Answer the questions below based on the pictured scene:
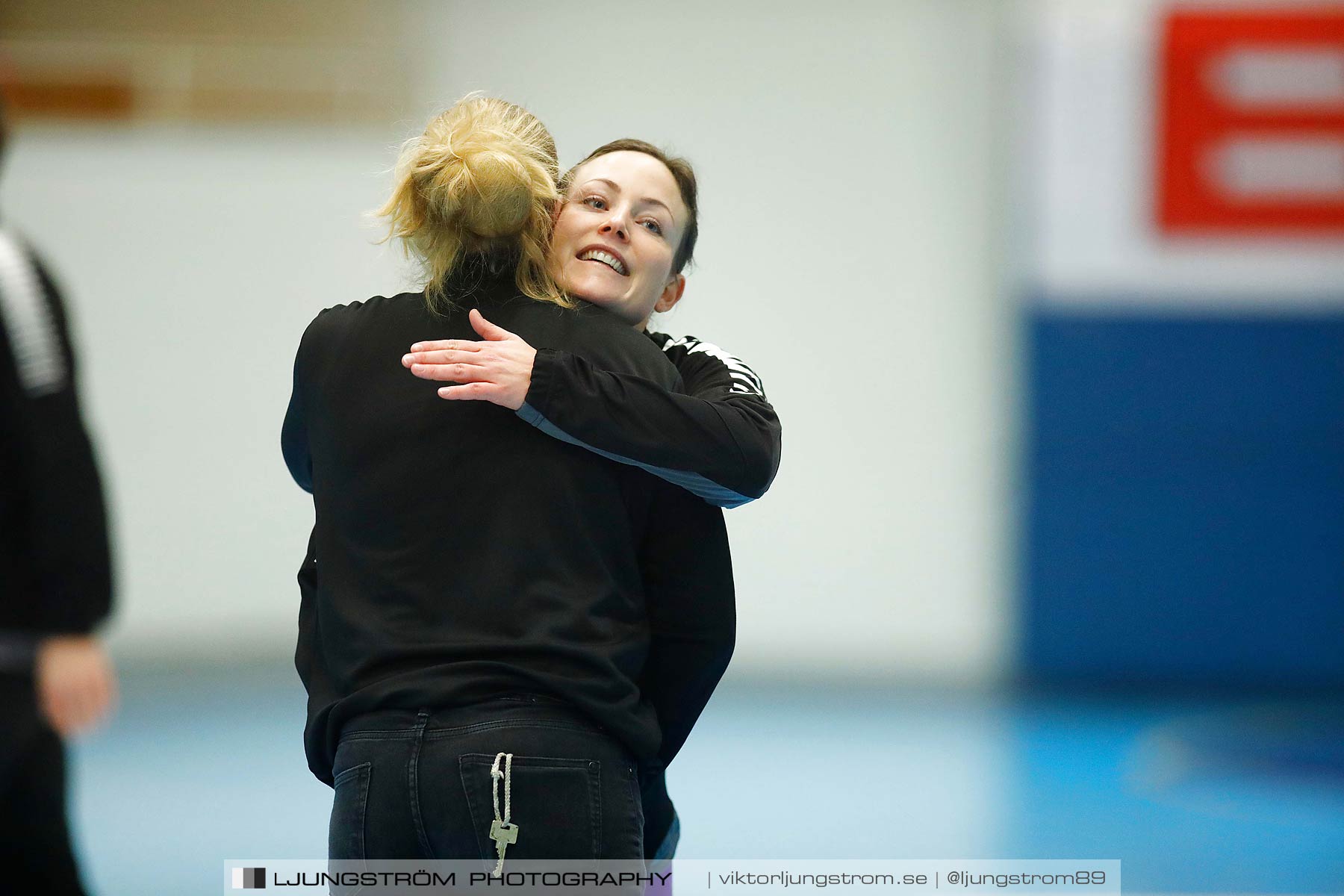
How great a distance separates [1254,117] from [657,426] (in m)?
7.05

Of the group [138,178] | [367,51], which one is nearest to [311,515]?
[138,178]

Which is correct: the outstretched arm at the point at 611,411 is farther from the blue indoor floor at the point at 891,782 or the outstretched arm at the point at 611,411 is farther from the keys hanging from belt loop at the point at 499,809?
the blue indoor floor at the point at 891,782

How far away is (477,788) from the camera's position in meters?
1.68

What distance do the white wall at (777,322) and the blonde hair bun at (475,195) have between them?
580 centimetres

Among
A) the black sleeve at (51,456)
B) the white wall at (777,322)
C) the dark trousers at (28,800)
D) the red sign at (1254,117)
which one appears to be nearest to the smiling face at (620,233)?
the black sleeve at (51,456)

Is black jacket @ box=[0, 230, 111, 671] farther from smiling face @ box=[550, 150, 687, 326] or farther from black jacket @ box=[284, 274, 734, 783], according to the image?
smiling face @ box=[550, 150, 687, 326]

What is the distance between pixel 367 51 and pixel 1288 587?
21.0 feet

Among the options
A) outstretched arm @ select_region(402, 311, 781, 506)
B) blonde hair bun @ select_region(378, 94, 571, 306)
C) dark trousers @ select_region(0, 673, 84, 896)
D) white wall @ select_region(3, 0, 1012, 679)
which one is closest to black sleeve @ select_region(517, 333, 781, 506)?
outstretched arm @ select_region(402, 311, 781, 506)

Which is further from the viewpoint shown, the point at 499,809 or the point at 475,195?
the point at 475,195

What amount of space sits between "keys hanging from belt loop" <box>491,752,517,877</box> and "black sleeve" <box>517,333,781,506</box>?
16.5 inches

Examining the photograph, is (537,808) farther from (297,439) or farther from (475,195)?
(475,195)

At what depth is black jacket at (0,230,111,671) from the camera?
197cm

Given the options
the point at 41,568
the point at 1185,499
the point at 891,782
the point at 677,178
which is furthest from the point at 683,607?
the point at 1185,499

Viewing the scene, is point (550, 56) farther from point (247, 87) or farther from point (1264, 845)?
point (1264, 845)
